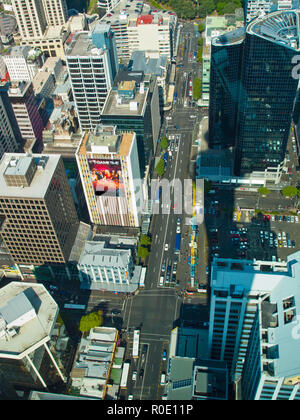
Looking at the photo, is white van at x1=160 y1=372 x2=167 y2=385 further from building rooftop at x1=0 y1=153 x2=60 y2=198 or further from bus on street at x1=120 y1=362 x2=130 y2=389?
building rooftop at x1=0 y1=153 x2=60 y2=198

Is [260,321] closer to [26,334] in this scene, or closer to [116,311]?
[26,334]

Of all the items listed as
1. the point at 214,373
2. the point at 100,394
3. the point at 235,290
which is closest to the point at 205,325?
the point at 214,373

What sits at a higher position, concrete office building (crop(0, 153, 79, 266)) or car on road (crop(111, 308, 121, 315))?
concrete office building (crop(0, 153, 79, 266))

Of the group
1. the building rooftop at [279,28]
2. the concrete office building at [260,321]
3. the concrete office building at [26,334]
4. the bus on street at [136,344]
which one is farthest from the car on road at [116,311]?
the building rooftop at [279,28]

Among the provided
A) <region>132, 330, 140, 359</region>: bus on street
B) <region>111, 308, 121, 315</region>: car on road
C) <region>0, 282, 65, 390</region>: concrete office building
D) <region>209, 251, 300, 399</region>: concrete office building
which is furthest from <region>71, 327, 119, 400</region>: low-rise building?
<region>209, 251, 300, 399</region>: concrete office building

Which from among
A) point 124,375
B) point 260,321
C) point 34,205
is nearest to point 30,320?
point 34,205

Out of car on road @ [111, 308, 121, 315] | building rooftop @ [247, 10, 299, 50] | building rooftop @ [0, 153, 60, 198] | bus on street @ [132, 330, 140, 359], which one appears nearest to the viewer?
building rooftop @ [0, 153, 60, 198]

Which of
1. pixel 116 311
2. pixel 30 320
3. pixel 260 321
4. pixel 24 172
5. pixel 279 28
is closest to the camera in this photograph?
pixel 260 321
